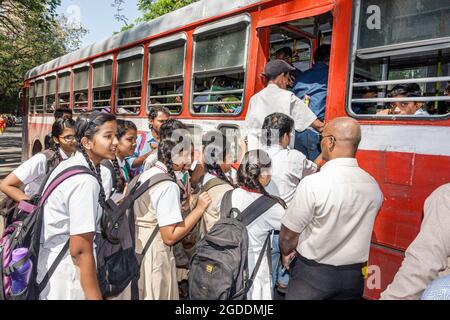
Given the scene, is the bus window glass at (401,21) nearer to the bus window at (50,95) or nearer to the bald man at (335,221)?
the bald man at (335,221)

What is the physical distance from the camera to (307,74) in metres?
3.58

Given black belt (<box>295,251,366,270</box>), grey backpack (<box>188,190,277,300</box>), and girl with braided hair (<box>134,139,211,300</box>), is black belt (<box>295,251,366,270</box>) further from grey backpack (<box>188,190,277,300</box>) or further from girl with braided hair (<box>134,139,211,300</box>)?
girl with braided hair (<box>134,139,211,300</box>)

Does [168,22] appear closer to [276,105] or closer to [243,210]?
[276,105]

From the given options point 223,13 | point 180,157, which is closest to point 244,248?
point 180,157

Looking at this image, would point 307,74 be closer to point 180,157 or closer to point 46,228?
point 180,157

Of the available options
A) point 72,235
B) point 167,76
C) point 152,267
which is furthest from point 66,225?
point 167,76

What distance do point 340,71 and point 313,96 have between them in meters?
0.49

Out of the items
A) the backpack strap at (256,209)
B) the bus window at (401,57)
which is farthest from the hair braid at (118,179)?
the bus window at (401,57)

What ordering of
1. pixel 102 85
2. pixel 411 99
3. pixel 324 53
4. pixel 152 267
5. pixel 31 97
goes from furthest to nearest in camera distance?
pixel 31 97 → pixel 102 85 → pixel 324 53 → pixel 411 99 → pixel 152 267

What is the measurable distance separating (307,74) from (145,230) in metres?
2.16

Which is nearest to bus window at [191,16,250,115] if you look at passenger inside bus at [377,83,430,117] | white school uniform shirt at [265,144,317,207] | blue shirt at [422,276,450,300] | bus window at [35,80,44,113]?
white school uniform shirt at [265,144,317,207]

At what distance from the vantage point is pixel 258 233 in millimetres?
2459

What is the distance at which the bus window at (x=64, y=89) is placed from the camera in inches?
336

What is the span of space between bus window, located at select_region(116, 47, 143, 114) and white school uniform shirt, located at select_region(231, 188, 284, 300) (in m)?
3.61
